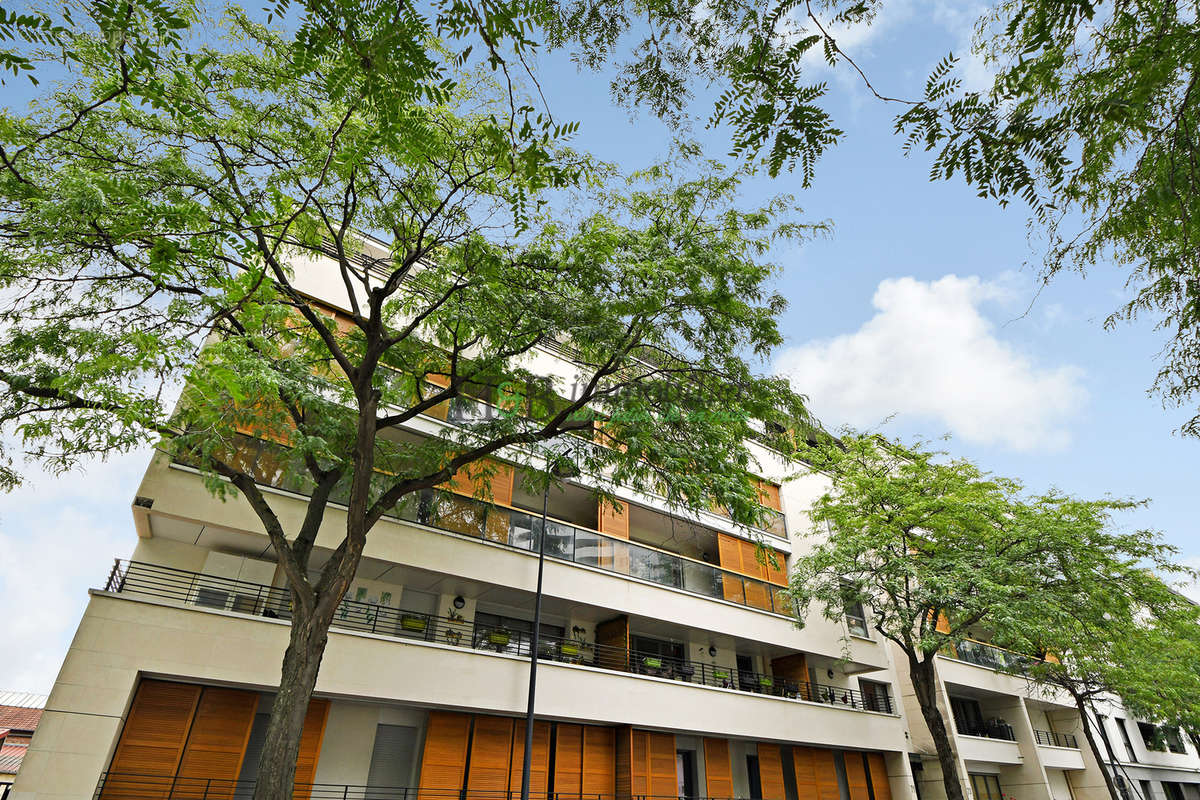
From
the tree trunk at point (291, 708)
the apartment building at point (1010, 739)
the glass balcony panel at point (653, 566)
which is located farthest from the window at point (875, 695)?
the tree trunk at point (291, 708)

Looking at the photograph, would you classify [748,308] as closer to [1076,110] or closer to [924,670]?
[1076,110]

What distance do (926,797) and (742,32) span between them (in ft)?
88.3

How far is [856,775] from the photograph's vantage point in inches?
782

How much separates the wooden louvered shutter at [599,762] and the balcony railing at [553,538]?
380 cm

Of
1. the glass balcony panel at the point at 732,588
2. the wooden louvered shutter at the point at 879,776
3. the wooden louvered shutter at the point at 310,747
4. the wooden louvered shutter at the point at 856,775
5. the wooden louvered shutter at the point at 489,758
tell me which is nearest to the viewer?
the wooden louvered shutter at the point at 310,747

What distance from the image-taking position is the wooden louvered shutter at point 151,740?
10125mm

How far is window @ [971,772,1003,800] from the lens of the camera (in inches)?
969

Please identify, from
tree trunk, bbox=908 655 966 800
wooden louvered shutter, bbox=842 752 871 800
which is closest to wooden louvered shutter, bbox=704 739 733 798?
wooden louvered shutter, bbox=842 752 871 800

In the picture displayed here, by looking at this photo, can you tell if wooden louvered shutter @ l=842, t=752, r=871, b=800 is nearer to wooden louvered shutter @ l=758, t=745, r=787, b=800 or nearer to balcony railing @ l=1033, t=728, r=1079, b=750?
wooden louvered shutter @ l=758, t=745, r=787, b=800

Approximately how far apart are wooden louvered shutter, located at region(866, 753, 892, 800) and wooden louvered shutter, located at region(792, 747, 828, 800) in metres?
2.64

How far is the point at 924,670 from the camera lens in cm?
1859

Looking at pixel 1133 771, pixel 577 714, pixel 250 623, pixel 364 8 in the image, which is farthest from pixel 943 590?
pixel 1133 771

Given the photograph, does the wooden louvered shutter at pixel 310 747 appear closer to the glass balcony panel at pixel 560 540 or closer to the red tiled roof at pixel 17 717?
the glass balcony panel at pixel 560 540

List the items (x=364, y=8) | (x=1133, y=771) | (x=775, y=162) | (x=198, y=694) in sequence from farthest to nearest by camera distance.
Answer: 1. (x=1133, y=771)
2. (x=198, y=694)
3. (x=775, y=162)
4. (x=364, y=8)
